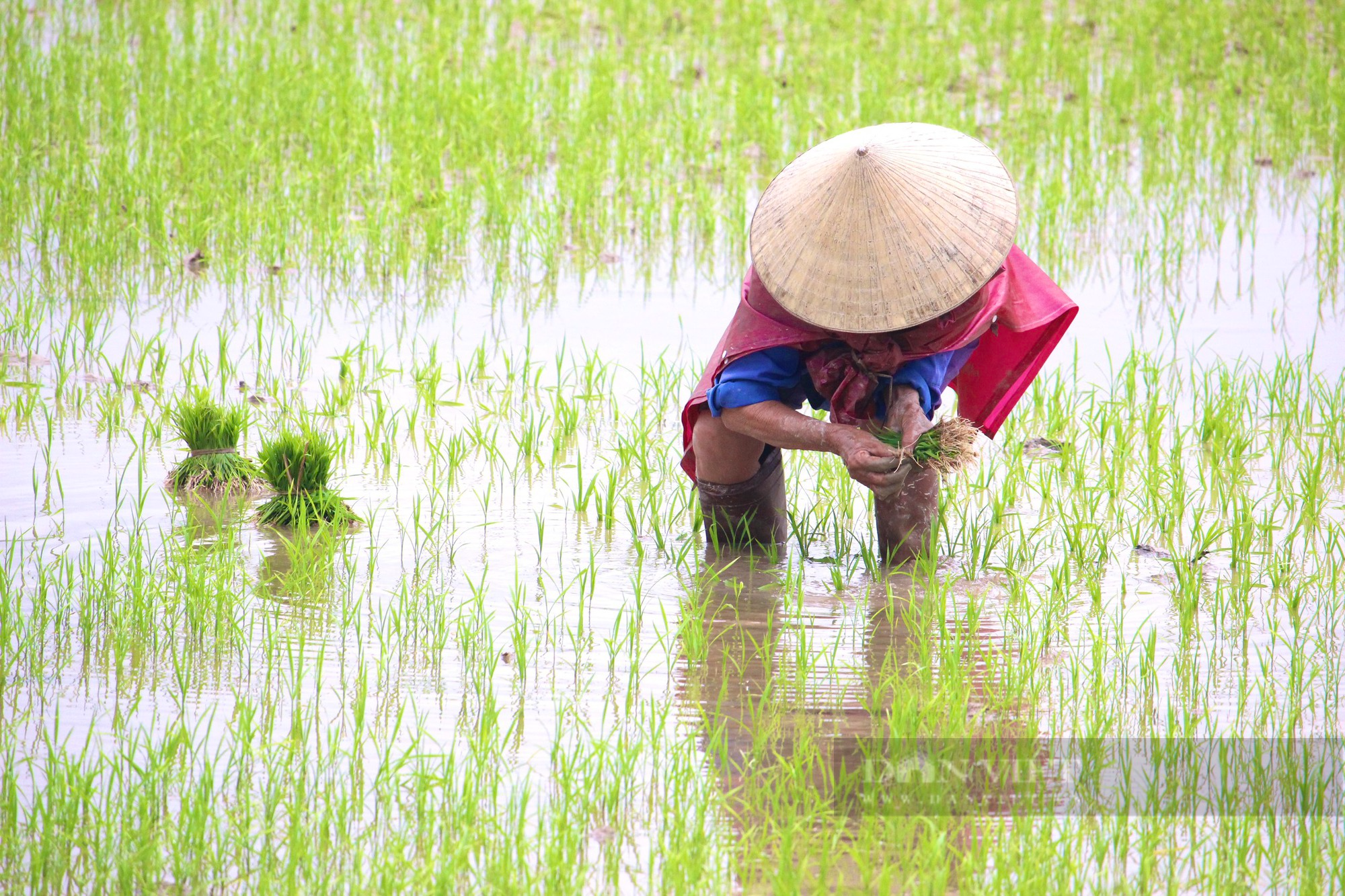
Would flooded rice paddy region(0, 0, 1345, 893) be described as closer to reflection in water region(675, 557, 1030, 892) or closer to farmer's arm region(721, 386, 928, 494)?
reflection in water region(675, 557, 1030, 892)

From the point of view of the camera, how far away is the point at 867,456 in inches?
111

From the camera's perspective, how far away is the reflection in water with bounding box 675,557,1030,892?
2168mm

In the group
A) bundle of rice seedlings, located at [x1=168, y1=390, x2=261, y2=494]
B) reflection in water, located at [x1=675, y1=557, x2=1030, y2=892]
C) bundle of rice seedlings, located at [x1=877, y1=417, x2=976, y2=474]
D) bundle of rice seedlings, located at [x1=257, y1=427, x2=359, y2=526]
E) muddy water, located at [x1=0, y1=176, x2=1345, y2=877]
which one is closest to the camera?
reflection in water, located at [x1=675, y1=557, x2=1030, y2=892]

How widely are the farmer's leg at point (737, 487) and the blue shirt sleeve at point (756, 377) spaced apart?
157 mm

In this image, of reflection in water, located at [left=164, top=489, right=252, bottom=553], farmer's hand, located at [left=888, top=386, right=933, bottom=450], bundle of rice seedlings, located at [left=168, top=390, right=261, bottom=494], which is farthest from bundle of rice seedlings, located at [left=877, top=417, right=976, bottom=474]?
bundle of rice seedlings, located at [left=168, top=390, right=261, bottom=494]

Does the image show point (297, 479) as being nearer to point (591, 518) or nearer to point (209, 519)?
point (209, 519)

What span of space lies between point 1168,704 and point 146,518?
8.03ft

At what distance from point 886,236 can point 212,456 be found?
1.95 m

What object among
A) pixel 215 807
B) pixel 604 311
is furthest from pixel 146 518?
pixel 604 311

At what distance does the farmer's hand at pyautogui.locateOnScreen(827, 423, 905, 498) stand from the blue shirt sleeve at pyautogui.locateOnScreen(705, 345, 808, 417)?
19 centimetres

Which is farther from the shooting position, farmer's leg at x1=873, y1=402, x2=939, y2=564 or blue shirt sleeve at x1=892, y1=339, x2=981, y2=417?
farmer's leg at x1=873, y1=402, x2=939, y2=564

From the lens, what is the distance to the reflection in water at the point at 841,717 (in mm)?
2168

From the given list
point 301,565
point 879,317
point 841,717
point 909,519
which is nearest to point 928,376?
point 879,317

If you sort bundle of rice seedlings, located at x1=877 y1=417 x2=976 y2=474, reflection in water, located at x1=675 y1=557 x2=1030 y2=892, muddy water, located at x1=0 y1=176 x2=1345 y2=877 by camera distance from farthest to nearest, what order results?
1. bundle of rice seedlings, located at x1=877 y1=417 x2=976 y2=474
2. muddy water, located at x1=0 y1=176 x2=1345 y2=877
3. reflection in water, located at x1=675 y1=557 x2=1030 y2=892
